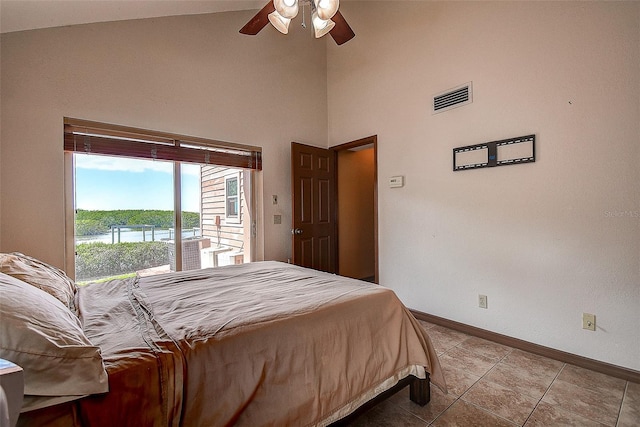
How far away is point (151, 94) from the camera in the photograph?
2861 mm

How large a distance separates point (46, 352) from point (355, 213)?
13.5 ft

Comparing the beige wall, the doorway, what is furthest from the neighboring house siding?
the beige wall

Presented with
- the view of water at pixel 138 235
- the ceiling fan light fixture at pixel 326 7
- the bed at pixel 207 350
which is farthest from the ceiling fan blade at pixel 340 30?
the view of water at pixel 138 235

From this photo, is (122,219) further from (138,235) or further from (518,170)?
(518,170)

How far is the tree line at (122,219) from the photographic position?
2.65 metres

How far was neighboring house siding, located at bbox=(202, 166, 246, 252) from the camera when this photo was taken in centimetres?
343

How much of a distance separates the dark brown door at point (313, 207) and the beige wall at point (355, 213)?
25cm

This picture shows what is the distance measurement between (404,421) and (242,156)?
2.96 metres

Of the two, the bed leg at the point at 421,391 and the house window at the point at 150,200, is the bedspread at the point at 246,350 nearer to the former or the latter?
the bed leg at the point at 421,391

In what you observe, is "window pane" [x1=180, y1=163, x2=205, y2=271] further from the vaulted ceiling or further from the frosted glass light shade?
the frosted glass light shade

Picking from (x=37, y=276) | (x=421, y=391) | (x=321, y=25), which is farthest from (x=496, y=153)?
(x=37, y=276)

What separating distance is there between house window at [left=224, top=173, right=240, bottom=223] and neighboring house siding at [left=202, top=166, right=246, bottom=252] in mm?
25

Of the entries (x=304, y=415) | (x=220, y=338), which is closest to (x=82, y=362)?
(x=220, y=338)

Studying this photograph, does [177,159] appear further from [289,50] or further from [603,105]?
[603,105]
